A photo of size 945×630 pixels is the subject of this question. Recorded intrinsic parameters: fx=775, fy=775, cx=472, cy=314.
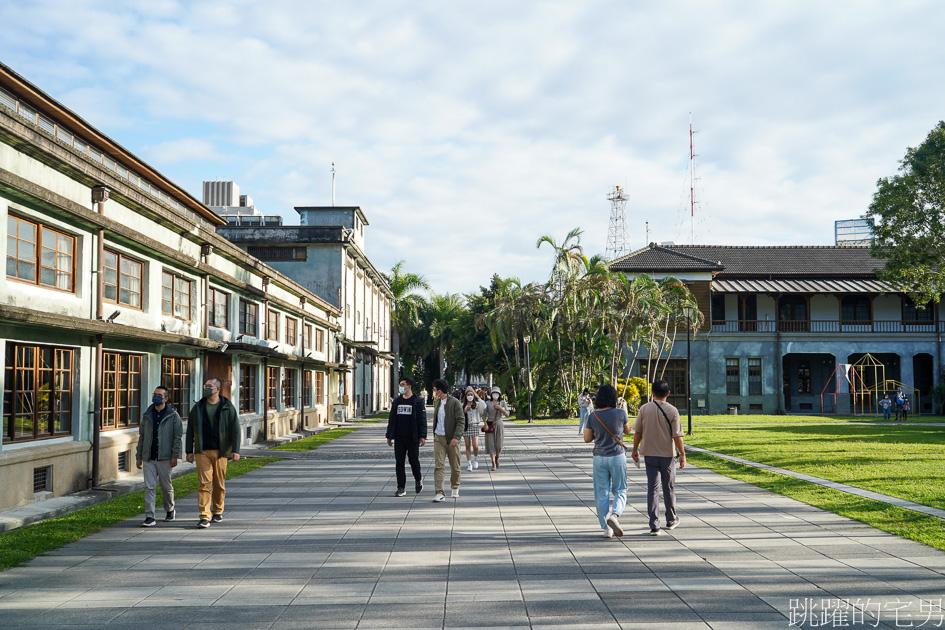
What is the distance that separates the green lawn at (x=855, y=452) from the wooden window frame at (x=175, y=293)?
1361 centimetres

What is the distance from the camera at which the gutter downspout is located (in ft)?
43.3

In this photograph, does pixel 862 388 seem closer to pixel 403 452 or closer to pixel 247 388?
pixel 247 388

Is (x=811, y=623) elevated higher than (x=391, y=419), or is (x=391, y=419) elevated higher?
(x=391, y=419)

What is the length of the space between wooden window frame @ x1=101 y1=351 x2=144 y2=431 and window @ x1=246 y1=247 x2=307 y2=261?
22550 millimetres

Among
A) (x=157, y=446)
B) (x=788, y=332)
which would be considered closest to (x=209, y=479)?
(x=157, y=446)

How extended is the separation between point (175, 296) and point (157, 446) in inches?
352

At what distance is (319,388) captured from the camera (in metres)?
34.6

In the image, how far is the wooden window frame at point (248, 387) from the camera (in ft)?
75.5

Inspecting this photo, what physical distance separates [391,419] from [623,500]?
4550 millimetres

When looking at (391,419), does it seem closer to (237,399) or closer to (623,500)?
(623,500)

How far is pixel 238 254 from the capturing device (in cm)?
2191

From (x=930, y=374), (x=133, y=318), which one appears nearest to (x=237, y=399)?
(x=133, y=318)

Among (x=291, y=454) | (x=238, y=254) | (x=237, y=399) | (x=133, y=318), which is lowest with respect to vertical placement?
(x=291, y=454)

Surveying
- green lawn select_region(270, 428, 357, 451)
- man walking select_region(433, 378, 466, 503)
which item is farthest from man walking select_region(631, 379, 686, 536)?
green lawn select_region(270, 428, 357, 451)
